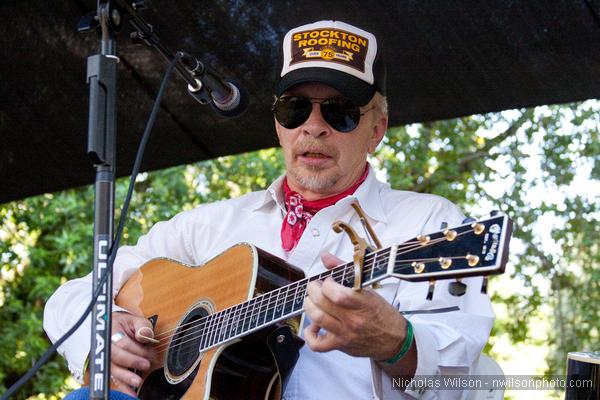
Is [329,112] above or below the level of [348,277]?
above

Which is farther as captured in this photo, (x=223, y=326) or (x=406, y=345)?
(x=223, y=326)

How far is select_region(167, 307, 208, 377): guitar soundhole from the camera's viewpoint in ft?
8.28

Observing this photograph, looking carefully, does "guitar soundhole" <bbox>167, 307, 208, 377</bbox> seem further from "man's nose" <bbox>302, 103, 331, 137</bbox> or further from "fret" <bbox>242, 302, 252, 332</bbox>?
"man's nose" <bbox>302, 103, 331, 137</bbox>

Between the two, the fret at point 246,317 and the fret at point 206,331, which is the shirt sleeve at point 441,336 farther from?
the fret at point 206,331

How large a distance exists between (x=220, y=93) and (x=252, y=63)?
1273mm

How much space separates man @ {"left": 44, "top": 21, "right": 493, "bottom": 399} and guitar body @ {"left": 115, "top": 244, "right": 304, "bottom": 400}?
0.23ft

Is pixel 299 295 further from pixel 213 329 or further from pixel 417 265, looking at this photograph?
→ pixel 417 265

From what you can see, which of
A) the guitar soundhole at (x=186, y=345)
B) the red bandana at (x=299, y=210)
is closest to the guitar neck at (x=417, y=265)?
the guitar soundhole at (x=186, y=345)

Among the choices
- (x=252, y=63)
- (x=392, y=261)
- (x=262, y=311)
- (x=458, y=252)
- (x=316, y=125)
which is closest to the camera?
(x=458, y=252)

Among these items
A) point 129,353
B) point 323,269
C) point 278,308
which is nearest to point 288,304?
point 278,308

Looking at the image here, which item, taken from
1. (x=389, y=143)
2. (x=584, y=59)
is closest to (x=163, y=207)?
(x=389, y=143)

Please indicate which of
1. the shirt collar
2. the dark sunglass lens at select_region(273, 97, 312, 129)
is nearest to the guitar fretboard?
the shirt collar

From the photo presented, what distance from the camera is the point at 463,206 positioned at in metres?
7.86

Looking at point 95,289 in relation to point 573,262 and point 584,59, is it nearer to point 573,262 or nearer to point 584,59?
point 584,59
